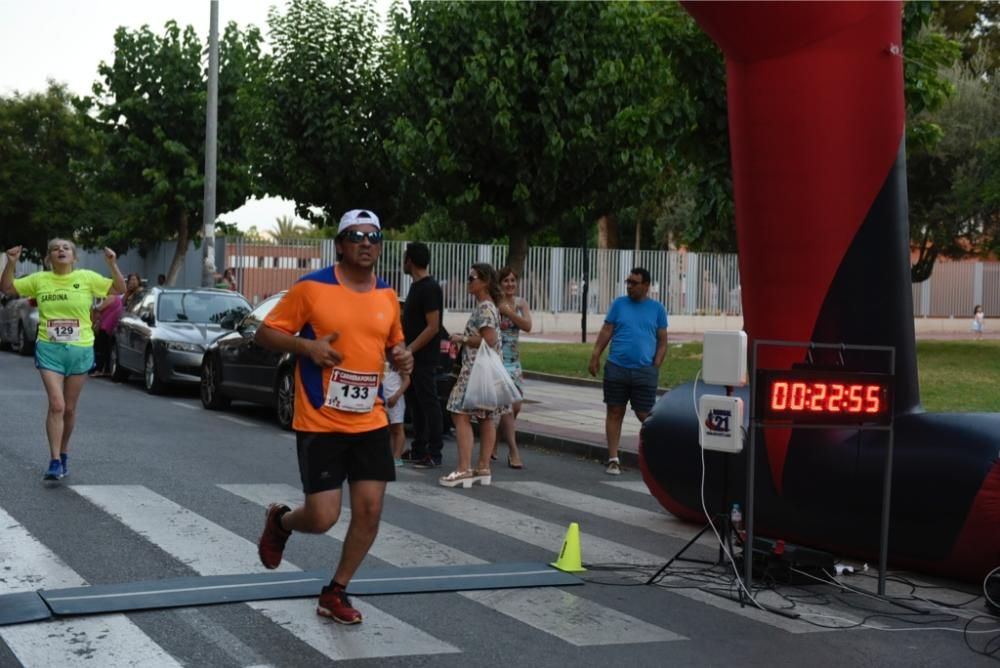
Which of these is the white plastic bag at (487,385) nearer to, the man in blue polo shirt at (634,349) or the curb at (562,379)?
the man in blue polo shirt at (634,349)

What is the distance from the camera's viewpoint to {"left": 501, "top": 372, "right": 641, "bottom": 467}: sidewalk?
13867mm

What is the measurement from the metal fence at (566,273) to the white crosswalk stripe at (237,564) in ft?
85.5

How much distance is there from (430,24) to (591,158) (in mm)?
2963

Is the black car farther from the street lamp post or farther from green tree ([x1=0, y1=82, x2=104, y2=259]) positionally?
green tree ([x1=0, y1=82, x2=104, y2=259])

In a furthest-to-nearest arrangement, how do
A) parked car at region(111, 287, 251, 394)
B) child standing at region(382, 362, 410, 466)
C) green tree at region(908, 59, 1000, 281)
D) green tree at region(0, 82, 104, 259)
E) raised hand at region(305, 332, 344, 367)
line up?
green tree at region(0, 82, 104, 259)
green tree at region(908, 59, 1000, 281)
parked car at region(111, 287, 251, 394)
child standing at region(382, 362, 410, 466)
raised hand at region(305, 332, 344, 367)

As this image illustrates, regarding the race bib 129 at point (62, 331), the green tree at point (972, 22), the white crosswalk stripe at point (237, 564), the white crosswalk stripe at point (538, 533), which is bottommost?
the white crosswalk stripe at point (538, 533)

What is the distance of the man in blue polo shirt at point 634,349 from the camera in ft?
A: 39.5

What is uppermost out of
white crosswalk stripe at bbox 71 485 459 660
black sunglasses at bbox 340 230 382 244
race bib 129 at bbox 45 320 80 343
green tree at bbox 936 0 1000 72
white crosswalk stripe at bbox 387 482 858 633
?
green tree at bbox 936 0 1000 72

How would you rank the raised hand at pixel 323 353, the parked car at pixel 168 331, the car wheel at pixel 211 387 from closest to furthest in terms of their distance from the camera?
the raised hand at pixel 323 353 → the car wheel at pixel 211 387 → the parked car at pixel 168 331

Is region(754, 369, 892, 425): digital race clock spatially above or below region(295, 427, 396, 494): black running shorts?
above

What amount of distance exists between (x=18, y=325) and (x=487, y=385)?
1942cm

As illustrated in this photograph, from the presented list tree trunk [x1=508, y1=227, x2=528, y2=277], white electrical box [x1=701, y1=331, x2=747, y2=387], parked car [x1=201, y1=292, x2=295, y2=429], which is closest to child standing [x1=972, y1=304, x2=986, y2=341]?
tree trunk [x1=508, y1=227, x2=528, y2=277]

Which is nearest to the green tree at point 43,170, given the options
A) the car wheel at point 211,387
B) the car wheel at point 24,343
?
the car wheel at point 24,343

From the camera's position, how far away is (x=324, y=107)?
25734mm
